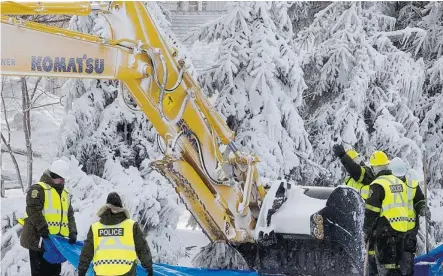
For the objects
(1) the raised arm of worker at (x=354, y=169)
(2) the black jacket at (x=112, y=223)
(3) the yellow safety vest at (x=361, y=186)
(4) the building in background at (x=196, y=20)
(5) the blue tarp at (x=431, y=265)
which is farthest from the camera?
(4) the building in background at (x=196, y=20)

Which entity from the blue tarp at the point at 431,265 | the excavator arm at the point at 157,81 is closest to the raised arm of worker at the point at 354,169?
the blue tarp at the point at 431,265

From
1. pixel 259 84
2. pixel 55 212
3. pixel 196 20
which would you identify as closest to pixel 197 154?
pixel 55 212

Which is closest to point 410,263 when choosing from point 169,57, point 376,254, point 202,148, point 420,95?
point 376,254

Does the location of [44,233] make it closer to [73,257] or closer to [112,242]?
[73,257]

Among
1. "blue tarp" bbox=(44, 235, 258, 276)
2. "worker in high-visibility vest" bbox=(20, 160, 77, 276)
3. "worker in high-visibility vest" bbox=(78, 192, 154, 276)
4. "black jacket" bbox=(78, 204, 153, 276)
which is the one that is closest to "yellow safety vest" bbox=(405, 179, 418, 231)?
"blue tarp" bbox=(44, 235, 258, 276)

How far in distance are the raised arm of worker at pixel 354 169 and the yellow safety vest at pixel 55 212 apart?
3.14 metres

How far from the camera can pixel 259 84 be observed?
10.4m

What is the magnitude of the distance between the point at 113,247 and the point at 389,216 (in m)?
3.03

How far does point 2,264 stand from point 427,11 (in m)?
8.71

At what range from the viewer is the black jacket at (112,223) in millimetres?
6277

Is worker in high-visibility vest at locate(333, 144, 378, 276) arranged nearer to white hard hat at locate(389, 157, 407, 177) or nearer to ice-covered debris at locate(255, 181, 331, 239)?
white hard hat at locate(389, 157, 407, 177)

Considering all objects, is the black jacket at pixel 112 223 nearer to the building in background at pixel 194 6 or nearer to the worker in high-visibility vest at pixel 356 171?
the worker in high-visibility vest at pixel 356 171

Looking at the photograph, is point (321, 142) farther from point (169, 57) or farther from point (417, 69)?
point (169, 57)

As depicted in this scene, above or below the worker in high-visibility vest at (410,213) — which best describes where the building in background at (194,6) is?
above
